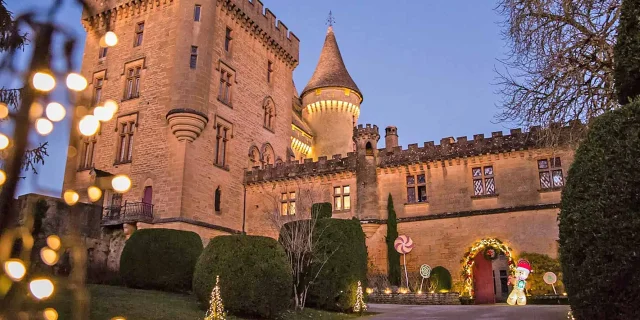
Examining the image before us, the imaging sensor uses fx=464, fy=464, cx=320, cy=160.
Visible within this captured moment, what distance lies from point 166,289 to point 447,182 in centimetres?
1479

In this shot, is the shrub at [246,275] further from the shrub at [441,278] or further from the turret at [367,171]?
the turret at [367,171]

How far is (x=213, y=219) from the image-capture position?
81.5 ft

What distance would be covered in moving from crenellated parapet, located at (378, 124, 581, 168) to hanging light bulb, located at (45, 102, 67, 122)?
2151cm

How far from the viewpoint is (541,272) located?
20.2 m

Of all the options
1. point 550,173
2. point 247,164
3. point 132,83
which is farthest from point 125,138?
point 550,173

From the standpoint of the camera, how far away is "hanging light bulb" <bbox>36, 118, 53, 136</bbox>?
88.5 inches

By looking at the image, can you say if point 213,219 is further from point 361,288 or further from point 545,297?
point 545,297

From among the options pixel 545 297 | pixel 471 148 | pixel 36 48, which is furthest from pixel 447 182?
pixel 36 48

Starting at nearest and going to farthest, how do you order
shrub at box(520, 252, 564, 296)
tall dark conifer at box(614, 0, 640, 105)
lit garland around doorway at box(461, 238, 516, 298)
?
tall dark conifer at box(614, 0, 640, 105)
shrub at box(520, 252, 564, 296)
lit garland around doorway at box(461, 238, 516, 298)

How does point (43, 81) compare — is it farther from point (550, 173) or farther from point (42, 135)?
point (550, 173)

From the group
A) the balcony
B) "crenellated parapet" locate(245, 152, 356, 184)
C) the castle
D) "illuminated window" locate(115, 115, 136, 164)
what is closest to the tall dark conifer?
the castle

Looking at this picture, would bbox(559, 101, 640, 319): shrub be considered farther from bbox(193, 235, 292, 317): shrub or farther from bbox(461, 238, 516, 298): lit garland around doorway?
bbox(461, 238, 516, 298): lit garland around doorway

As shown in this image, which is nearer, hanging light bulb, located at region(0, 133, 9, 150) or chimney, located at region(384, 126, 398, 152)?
hanging light bulb, located at region(0, 133, 9, 150)

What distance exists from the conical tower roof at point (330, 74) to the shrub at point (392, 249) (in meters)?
14.2
